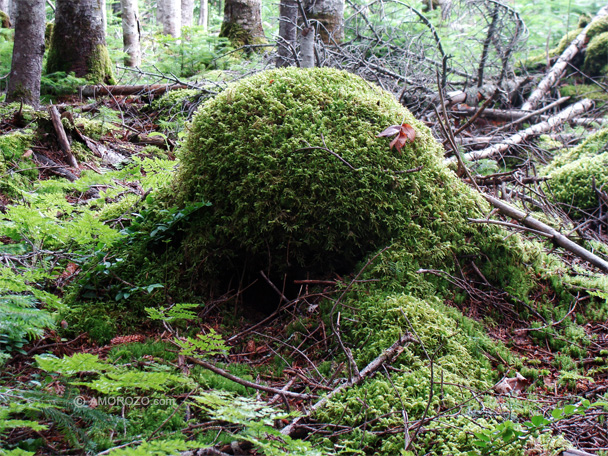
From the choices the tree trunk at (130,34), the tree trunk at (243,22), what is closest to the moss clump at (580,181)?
the tree trunk at (243,22)

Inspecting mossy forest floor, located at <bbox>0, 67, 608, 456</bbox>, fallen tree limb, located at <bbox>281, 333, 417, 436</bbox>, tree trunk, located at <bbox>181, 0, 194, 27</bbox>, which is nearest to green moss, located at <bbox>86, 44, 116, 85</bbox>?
mossy forest floor, located at <bbox>0, 67, 608, 456</bbox>

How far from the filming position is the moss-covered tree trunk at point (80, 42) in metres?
8.27

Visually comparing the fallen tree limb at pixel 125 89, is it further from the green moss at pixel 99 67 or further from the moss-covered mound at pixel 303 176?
the moss-covered mound at pixel 303 176

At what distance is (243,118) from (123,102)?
18.6 ft

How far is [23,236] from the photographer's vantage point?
332 cm

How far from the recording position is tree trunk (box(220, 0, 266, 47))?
1124 cm

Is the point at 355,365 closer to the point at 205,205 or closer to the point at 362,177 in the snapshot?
the point at 362,177

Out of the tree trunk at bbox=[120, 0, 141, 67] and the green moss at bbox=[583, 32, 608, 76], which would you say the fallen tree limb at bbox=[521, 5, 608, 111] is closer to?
the green moss at bbox=[583, 32, 608, 76]

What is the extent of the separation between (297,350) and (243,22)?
1050 centimetres

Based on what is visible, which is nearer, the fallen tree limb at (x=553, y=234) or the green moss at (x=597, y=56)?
the fallen tree limb at (x=553, y=234)

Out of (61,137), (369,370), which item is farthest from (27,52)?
(369,370)

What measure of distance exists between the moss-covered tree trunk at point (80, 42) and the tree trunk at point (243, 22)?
11.6 feet

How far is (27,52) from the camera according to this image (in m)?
6.85

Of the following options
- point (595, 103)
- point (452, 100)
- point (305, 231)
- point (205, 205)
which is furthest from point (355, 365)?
point (595, 103)
